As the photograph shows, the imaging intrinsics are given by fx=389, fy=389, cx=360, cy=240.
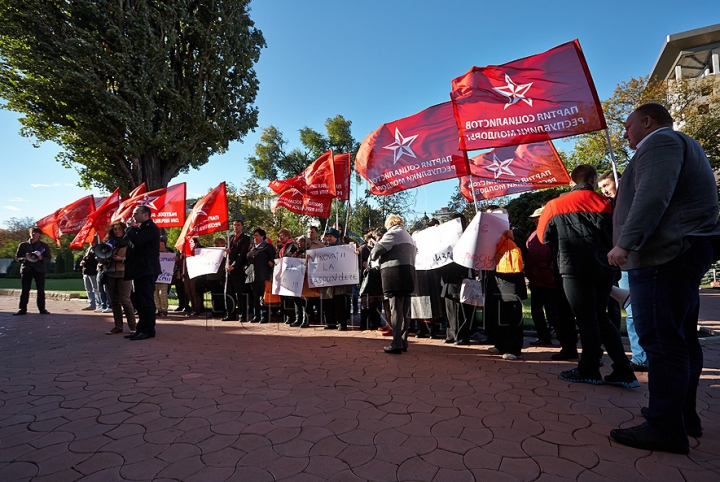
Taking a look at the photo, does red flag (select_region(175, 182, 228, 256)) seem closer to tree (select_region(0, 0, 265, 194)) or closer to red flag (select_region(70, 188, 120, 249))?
red flag (select_region(70, 188, 120, 249))

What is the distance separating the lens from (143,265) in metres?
6.68

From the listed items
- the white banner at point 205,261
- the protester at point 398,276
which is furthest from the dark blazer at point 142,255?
the protester at point 398,276

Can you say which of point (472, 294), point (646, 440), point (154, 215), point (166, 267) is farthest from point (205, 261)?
point (646, 440)

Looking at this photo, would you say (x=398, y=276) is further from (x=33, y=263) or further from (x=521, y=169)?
(x=33, y=263)

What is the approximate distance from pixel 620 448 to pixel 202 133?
1951 centimetres

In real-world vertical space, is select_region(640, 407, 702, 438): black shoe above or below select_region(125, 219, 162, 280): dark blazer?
below

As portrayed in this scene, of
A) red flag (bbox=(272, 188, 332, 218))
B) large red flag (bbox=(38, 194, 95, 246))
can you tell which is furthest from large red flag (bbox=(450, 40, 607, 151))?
large red flag (bbox=(38, 194, 95, 246))

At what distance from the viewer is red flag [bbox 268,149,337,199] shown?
882 centimetres

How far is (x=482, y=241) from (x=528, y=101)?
6.08 ft

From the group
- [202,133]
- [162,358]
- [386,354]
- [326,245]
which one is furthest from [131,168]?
[386,354]

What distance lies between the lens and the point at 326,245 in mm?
8188

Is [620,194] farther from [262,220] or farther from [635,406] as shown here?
[262,220]

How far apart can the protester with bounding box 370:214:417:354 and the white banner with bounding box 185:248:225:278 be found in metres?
5.38

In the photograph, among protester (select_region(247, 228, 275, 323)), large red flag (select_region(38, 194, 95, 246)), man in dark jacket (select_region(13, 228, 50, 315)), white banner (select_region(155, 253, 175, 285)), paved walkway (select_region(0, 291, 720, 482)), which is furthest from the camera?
large red flag (select_region(38, 194, 95, 246))
